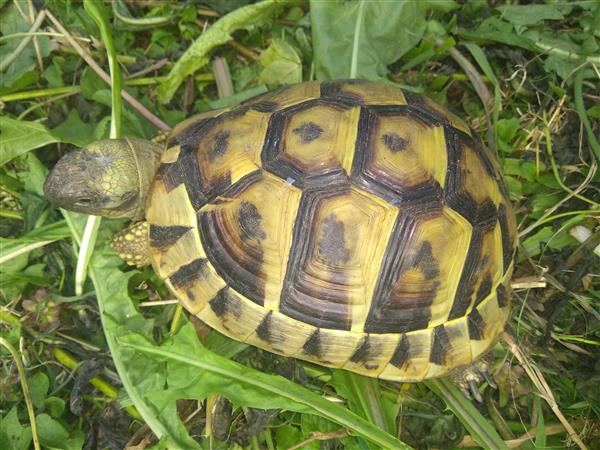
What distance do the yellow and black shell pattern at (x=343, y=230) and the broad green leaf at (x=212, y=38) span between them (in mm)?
510

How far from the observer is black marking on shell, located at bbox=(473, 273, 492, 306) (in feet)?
6.09

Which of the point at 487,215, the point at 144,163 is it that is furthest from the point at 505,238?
the point at 144,163

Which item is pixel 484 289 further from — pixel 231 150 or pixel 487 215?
pixel 231 150

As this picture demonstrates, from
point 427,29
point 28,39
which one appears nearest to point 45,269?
point 28,39

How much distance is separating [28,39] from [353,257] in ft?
6.12

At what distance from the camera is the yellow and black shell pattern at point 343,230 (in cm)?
170

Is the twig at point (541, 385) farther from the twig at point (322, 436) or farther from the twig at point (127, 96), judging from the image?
the twig at point (127, 96)

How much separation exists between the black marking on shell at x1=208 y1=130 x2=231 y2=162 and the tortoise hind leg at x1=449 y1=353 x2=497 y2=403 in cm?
127

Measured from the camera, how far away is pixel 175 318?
2.18 m

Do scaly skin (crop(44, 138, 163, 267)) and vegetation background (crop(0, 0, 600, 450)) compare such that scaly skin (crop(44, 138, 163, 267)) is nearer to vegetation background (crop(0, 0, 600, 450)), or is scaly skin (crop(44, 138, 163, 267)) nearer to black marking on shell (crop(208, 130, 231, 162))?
vegetation background (crop(0, 0, 600, 450))

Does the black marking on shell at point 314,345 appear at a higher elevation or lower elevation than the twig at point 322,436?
higher

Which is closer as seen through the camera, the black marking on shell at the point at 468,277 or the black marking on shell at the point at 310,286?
the black marking on shell at the point at 310,286

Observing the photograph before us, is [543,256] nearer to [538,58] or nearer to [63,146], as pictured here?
[538,58]

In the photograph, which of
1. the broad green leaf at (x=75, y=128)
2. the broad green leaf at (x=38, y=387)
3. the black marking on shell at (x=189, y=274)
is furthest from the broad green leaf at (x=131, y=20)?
the broad green leaf at (x=38, y=387)
